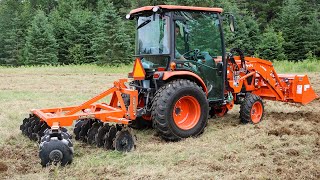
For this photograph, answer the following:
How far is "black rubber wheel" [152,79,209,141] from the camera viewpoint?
638 centimetres

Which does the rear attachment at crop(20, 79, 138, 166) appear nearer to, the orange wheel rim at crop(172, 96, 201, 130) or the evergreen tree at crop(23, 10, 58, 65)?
the orange wheel rim at crop(172, 96, 201, 130)

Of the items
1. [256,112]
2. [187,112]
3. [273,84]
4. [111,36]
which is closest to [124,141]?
[187,112]

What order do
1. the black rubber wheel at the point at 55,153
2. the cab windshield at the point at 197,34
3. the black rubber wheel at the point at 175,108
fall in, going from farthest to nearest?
the cab windshield at the point at 197,34
the black rubber wheel at the point at 175,108
the black rubber wheel at the point at 55,153

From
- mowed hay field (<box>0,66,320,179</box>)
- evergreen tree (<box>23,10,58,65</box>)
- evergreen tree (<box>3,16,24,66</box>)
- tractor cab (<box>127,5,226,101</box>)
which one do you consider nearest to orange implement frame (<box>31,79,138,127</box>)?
mowed hay field (<box>0,66,320,179</box>)

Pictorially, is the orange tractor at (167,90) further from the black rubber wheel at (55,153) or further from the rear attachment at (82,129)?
the black rubber wheel at (55,153)

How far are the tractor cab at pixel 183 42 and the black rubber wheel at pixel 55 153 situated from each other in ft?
7.64

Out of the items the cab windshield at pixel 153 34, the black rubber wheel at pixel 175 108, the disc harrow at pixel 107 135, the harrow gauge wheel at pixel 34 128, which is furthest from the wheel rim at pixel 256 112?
the harrow gauge wheel at pixel 34 128

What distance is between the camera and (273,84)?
8.57 metres

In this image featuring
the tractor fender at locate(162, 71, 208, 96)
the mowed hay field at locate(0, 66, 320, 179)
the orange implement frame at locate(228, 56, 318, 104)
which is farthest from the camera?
the orange implement frame at locate(228, 56, 318, 104)

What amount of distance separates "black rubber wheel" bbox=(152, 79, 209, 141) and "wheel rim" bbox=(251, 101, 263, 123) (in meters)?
1.55

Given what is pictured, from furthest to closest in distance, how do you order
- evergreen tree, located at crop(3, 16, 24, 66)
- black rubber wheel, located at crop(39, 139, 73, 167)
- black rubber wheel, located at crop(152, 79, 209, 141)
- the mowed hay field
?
evergreen tree, located at crop(3, 16, 24, 66)
black rubber wheel, located at crop(152, 79, 209, 141)
black rubber wheel, located at crop(39, 139, 73, 167)
the mowed hay field

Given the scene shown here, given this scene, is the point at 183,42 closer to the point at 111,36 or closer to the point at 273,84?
the point at 273,84

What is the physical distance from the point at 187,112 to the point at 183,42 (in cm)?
121

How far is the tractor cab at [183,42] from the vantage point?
6.80 m
